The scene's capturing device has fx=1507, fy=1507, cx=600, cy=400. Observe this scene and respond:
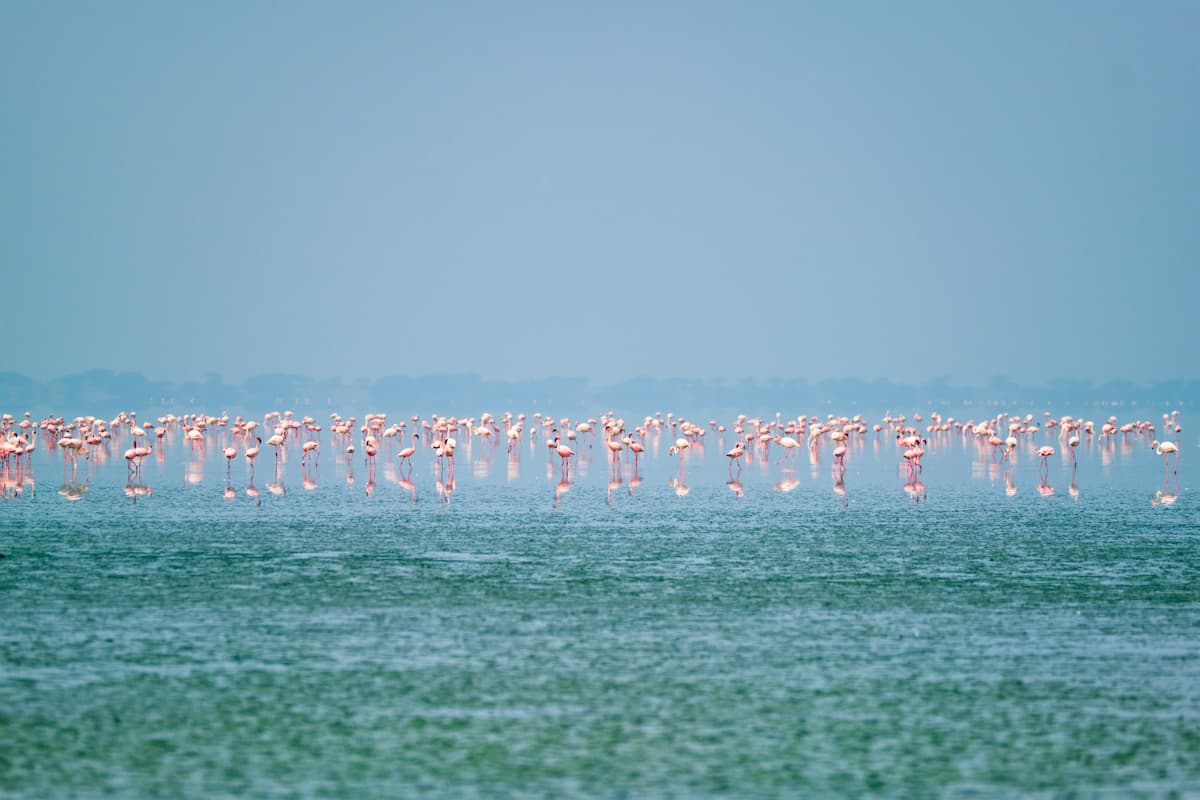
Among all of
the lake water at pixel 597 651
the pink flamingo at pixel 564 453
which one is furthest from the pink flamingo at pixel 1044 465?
the pink flamingo at pixel 564 453

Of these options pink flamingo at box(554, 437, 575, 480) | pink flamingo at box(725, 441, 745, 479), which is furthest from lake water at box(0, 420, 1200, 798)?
pink flamingo at box(725, 441, 745, 479)

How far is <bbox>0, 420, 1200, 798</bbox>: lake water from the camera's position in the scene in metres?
12.6

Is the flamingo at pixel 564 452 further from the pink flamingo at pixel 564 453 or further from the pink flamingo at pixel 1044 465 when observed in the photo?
the pink flamingo at pixel 1044 465

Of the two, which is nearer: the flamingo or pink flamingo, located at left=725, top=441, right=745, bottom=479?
the flamingo

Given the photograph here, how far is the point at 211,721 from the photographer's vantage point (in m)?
14.0

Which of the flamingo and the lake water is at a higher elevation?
the flamingo

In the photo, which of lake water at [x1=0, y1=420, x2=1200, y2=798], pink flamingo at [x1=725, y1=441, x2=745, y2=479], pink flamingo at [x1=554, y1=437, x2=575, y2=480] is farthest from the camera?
pink flamingo at [x1=725, y1=441, x2=745, y2=479]

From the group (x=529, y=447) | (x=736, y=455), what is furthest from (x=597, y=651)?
(x=529, y=447)

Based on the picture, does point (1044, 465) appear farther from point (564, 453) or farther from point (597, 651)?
point (597, 651)

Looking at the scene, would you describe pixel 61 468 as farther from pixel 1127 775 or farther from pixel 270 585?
pixel 1127 775

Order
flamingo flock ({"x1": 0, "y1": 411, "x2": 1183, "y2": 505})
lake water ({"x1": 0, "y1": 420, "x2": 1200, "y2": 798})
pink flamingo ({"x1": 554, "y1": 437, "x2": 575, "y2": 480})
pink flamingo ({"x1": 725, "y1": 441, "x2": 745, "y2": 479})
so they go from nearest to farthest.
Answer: lake water ({"x1": 0, "y1": 420, "x2": 1200, "y2": 798})
flamingo flock ({"x1": 0, "y1": 411, "x2": 1183, "y2": 505})
pink flamingo ({"x1": 554, "y1": 437, "x2": 575, "y2": 480})
pink flamingo ({"x1": 725, "y1": 441, "x2": 745, "y2": 479})

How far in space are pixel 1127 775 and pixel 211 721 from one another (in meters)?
8.10

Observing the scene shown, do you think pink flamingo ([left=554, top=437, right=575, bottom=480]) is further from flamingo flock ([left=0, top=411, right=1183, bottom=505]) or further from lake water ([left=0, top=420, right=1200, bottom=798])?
lake water ([left=0, top=420, right=1200, bottom=798])

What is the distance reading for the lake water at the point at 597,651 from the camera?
41.5ft
